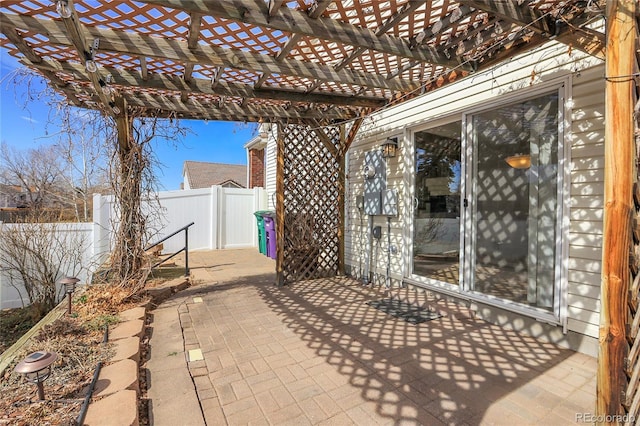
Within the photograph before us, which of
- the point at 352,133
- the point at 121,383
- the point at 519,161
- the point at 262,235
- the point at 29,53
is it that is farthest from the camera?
the point at 262,235

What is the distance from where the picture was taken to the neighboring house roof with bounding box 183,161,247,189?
19.0 m

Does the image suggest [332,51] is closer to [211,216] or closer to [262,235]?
[262,235]

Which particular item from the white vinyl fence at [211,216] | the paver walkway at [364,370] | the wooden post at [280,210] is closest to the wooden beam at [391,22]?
the wooden post at [280,210]

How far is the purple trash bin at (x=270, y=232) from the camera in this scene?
23.9 feet

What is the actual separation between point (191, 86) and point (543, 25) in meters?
3.15

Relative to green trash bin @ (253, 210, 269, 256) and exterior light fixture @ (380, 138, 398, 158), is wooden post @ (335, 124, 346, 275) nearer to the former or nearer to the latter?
exterior light fixture @ (380, 138, 398, 158)

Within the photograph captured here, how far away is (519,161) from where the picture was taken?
3311mm

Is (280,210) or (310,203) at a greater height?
(310,203)

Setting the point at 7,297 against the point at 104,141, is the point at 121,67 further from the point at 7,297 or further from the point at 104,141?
the point at 7,297

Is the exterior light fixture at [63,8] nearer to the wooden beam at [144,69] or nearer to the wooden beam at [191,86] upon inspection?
the wooden beam at [144,69]

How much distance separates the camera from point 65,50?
2.70 metres

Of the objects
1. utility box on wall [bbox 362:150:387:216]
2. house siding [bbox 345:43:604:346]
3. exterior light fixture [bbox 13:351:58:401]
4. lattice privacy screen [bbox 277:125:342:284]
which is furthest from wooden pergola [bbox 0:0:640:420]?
exterior light fixture [bbox 13:351:58:401]

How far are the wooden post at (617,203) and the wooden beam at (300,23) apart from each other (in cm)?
139

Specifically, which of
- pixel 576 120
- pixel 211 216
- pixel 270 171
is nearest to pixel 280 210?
pixel 576 120
